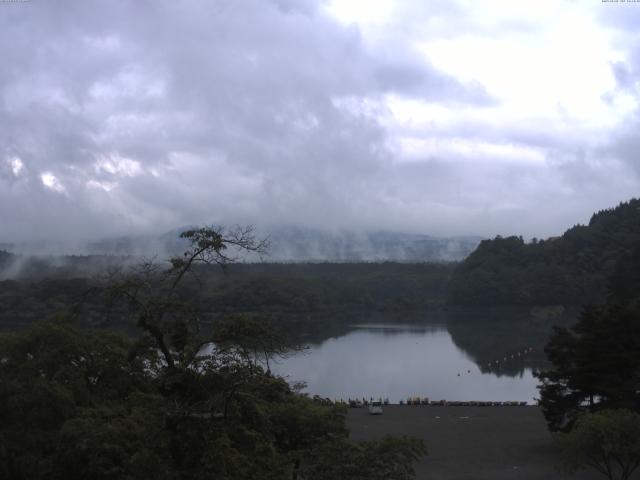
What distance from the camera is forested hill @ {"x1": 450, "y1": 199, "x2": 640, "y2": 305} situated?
76.2 metres

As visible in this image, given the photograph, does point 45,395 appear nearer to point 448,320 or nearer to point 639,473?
point 639,473

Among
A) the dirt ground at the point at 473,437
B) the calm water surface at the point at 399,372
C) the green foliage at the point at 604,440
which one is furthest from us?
the calm water surface at the point at 399,372

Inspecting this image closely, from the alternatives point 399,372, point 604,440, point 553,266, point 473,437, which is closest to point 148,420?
point 604,440

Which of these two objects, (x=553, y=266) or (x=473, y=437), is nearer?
(x=473, y=437)

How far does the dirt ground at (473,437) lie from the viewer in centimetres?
1491

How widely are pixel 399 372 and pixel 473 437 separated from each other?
62.8 feet

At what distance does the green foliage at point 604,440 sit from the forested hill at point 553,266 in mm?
63709

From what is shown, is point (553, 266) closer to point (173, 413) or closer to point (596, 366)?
point (596, 366)

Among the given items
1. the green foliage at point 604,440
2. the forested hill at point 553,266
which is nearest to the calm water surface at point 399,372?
the green foliage at point 604,440

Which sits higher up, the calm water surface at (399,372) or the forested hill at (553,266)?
the forested hill at (553,266)

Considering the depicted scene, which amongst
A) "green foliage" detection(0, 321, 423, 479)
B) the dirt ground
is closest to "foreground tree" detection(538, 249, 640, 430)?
the dirt ground

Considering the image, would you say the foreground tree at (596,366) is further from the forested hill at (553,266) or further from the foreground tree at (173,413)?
the forested hill at (553,266)

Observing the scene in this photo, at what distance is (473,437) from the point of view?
18.4 m

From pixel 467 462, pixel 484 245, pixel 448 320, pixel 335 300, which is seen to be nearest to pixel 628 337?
pixel 467 462
